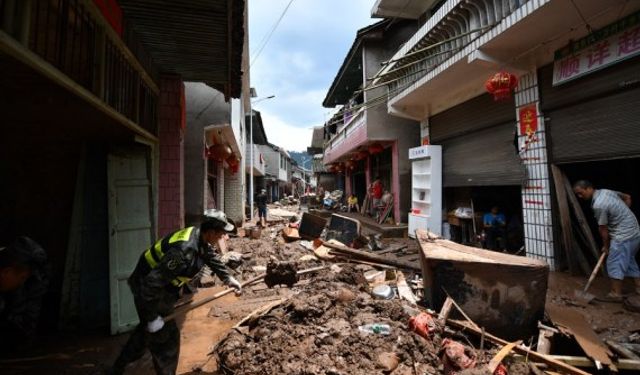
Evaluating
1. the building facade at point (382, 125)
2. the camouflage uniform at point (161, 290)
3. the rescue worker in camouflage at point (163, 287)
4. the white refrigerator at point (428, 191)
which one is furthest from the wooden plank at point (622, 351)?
the building facade at point (382, 125)

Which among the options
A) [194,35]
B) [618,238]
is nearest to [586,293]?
[618,238]

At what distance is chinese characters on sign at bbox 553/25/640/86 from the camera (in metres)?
4.44

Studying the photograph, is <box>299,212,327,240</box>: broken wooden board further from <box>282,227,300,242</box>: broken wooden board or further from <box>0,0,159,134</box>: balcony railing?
<box>0,0,159,134</box>: balcony railing

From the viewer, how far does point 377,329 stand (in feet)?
11.6

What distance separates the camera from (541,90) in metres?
5.98

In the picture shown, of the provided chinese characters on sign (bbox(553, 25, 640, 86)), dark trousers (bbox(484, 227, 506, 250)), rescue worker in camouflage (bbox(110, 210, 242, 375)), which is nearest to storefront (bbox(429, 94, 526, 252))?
dark trousers (bbox(484, 227, 506, 250))

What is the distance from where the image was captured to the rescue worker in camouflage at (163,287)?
9.29ft

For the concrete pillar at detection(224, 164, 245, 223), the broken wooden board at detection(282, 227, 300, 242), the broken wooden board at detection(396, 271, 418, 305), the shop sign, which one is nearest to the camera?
the shop sign

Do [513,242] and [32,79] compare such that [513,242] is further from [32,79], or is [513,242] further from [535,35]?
[32,79]

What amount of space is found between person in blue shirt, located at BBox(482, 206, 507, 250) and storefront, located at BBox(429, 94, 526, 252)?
0.59 ft

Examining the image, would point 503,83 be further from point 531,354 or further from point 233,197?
point 233,197

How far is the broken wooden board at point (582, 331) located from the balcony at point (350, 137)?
27.9 feet

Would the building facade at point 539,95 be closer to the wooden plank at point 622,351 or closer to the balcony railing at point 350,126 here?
the wooden plank at point 622,351

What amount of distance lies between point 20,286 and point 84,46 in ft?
8.01
